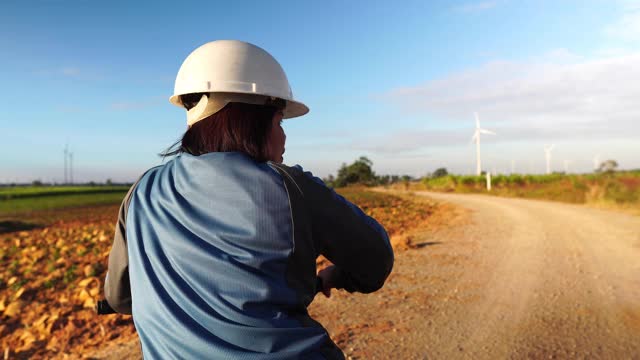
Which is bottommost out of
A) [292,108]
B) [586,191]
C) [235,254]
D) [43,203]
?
[43,203]

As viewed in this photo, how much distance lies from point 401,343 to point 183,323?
10.6 ft

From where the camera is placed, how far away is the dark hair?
1552mm

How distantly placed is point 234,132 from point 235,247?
0.43 metres

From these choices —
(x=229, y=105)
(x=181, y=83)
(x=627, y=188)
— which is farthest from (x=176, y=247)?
(x=627, y=188)

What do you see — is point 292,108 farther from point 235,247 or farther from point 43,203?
point 43,203

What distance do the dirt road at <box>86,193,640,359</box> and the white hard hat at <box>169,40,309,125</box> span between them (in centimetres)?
284

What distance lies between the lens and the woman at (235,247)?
1.30m

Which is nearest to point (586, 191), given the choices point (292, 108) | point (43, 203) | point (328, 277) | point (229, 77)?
point (292, 108)

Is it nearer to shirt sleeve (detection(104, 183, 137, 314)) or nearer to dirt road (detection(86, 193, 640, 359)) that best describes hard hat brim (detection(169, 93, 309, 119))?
shirt sleeve (detection(104, 183, 137, 314))

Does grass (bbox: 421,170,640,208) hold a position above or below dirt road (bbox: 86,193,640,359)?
above

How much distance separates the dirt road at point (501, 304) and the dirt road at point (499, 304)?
0.01m

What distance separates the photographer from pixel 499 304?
5.35 meters

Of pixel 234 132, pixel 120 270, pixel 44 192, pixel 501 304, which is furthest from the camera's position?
pixel 44 192

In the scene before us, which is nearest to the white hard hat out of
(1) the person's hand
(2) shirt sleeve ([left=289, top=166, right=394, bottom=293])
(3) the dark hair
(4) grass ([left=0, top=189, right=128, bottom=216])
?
(3) the dark hair
